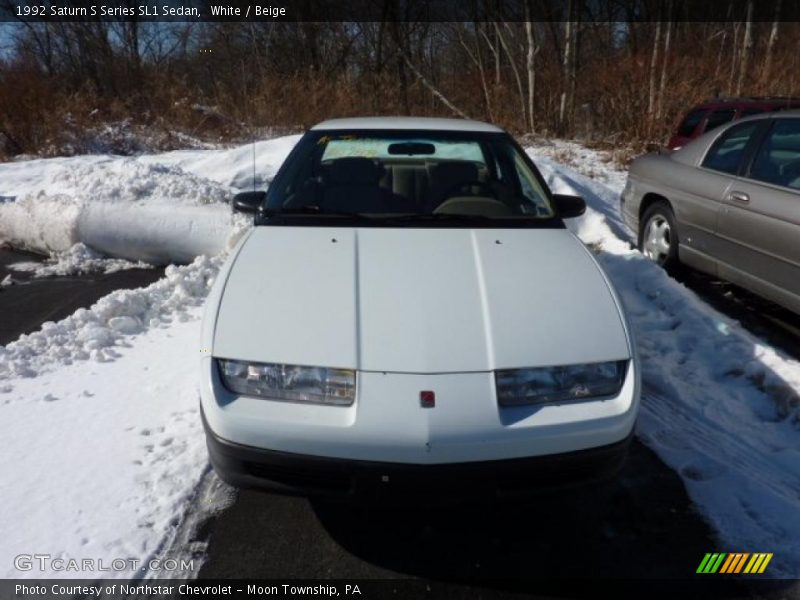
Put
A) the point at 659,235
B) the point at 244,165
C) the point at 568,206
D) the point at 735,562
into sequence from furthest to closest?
1. the point at 244,165
2. the point at 659,235
3. the point at 568,206
4. the point at 735,562

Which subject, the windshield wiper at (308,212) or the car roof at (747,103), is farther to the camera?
the car roof at (747,103)

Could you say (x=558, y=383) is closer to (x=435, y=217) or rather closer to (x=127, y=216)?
(x=435, y=217)

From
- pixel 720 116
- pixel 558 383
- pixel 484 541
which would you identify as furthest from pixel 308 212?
pixel 720 116

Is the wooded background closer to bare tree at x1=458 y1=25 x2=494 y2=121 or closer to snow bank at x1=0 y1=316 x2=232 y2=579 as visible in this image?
bare tree at x1=458 y1=25 x2=494 y2=121

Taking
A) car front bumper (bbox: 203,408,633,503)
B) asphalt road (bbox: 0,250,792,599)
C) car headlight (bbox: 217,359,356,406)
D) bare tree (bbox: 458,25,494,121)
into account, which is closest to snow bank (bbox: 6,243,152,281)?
asphalt road (bbox: 0,250,792,599)

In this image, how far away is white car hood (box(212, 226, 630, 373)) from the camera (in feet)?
7.68

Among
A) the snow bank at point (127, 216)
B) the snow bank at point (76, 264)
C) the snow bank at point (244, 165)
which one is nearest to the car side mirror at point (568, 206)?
the snow bank at point (127, 216)

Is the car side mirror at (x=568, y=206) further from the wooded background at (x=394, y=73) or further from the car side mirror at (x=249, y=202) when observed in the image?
the wooded background at (x=394, y=73)

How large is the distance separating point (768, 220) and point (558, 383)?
2822 mm

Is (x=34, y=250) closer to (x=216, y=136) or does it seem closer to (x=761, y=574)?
(x=761, y=574)

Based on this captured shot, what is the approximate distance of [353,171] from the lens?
12.2ft

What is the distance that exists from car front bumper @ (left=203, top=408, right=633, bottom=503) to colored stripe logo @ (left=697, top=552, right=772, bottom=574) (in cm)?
57

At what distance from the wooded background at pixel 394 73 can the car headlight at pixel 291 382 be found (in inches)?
477

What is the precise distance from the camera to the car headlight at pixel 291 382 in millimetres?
2271
